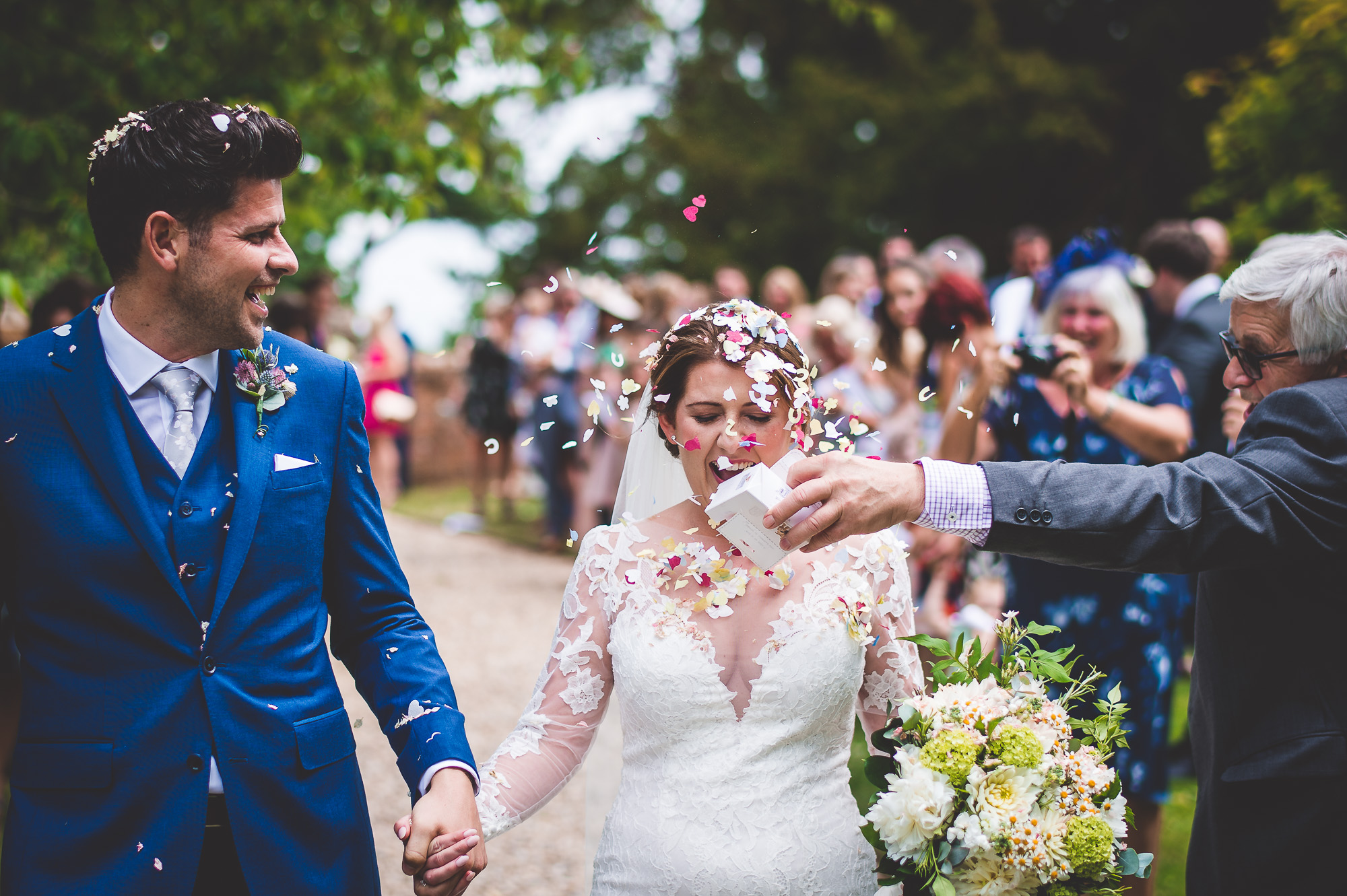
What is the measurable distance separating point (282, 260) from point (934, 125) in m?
16.4

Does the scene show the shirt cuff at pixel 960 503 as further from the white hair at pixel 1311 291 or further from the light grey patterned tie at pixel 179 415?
the light grey patterned tie at pixel 179 415

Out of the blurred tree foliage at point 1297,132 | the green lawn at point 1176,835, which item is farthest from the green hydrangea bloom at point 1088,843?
the blurred tree foliage at point 1297,132

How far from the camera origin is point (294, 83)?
18.9 feet

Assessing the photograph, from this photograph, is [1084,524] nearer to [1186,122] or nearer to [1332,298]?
[1332,298]

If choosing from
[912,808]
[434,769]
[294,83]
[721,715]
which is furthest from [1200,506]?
[294,83]

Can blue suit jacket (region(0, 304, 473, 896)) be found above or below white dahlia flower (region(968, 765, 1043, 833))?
above

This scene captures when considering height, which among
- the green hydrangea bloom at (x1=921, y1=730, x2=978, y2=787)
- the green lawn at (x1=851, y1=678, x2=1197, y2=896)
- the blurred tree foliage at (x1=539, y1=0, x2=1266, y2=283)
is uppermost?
the blurred tree foliage at (x1=539, y1=0, x2=1266, y2=283)

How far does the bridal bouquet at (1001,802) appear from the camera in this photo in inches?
85.0

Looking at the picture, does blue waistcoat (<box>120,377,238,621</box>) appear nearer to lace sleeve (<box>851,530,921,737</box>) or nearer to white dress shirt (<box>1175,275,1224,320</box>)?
lace sleeve (<box>851,530,921,737</box>)

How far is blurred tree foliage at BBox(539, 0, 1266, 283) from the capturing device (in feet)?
51.9

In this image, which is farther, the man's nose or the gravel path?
the gravel path

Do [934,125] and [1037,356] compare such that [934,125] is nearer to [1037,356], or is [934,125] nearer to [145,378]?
[1037,356]

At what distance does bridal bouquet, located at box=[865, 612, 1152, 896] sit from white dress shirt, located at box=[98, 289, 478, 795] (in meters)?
0.95

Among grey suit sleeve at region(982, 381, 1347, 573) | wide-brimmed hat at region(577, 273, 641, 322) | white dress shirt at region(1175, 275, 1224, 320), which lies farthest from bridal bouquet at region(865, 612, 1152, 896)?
wide-brimmed hat at region(577, 273, 641, 322)
